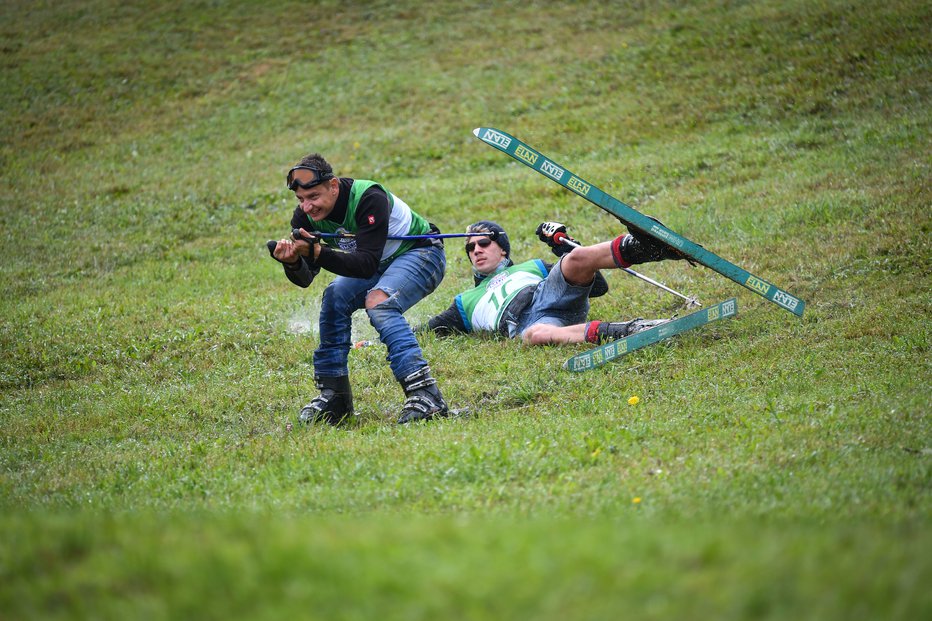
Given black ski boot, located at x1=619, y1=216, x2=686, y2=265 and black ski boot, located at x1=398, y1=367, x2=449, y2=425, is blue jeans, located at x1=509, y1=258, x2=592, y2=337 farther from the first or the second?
black ski boot, located at x1=398, y1=367, x2=449, y2=425

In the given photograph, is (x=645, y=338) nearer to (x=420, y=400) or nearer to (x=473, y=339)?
(x=473, y=339)

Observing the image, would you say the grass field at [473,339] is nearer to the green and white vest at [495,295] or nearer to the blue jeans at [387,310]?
the green and white vest at [495,295]

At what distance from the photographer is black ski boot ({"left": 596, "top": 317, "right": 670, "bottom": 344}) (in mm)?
8898

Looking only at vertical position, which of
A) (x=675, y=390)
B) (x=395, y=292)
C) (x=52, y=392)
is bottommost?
(x=52, y=392)

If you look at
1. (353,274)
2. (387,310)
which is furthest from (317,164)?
(387,310)

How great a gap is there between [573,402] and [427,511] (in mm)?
2503

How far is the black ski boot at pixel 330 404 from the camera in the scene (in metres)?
7.58

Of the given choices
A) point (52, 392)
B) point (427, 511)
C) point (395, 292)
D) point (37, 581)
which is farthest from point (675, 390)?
point (52, 392)

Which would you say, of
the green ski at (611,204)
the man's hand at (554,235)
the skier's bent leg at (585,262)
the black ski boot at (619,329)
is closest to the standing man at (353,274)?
the green ski at (611,204)

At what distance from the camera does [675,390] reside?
7379 mm

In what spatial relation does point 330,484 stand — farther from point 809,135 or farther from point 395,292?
point 809,135

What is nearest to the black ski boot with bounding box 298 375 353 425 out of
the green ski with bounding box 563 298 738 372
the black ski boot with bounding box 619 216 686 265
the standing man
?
the standing man

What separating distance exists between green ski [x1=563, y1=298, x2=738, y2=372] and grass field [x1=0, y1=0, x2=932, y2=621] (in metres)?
0.17

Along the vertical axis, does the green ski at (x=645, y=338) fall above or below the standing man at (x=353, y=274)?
below
